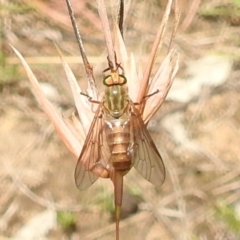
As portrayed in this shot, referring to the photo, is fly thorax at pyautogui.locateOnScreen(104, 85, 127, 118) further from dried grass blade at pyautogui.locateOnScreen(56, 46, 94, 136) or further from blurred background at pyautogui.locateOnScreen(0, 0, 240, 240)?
blurred background at pyautogui.locateOnScreen(0, 0, 240, 240)

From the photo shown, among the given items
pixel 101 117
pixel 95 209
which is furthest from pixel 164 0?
pixel 101 117

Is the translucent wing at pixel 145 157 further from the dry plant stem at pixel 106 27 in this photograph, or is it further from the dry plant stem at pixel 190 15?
the dry plant stem at pixel 190 15

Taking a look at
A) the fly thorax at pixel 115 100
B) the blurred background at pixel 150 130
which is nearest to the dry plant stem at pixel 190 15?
the blurred background at pixel 150 130

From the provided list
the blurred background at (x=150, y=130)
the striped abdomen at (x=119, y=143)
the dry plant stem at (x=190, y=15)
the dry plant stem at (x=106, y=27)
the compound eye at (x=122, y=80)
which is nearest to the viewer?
the dry plant stem at (x=106, y=27)

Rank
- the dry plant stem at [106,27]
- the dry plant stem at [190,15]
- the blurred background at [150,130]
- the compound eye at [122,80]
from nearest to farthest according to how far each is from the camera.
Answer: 1. the dry plant stem at [106,27]
2. the compound eye at [122,80]
3. the blurred background at [150,130]
4. the dry plant stem at [190,15]

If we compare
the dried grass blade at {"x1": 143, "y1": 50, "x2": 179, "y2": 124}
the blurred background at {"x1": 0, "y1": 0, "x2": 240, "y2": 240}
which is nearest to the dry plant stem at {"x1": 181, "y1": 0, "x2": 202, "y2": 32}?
the blurred background at {"x1": 0, "y1": 0, "x2": 240, "y2": 240}

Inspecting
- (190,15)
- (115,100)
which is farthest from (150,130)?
(115,100)
